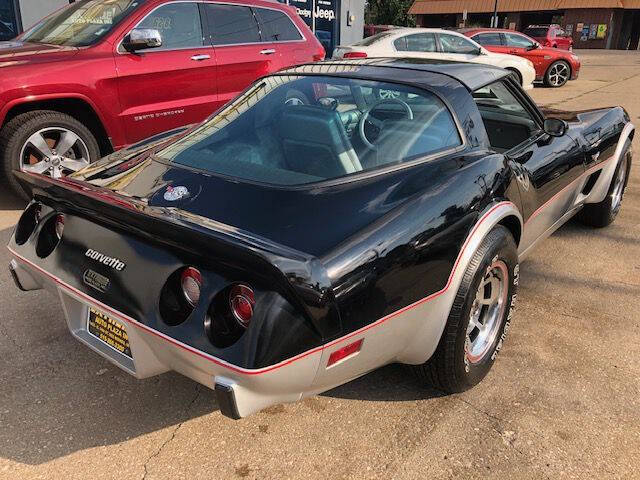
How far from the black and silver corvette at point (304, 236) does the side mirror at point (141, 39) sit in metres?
2.01

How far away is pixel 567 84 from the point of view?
15.9m

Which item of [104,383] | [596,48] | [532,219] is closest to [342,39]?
[532,219]

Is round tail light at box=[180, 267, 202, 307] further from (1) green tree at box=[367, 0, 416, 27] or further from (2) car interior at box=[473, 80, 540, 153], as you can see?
(1) green tree at box=[367, 0, 416, 27]

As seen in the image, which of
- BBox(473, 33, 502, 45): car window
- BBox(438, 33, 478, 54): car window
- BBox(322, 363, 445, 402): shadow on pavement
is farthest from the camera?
BBox(473, 33, 502, 45): car window

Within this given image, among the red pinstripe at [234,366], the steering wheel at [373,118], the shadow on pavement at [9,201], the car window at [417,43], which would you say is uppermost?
the steering wheel at [373,118]

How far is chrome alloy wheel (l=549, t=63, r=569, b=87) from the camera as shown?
1487cm

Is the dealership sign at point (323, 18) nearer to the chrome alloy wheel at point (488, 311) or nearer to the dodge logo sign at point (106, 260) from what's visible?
the chrome alloy wheel at point (488, 311)

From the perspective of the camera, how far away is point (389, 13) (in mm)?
46625

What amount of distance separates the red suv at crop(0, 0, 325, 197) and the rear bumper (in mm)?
2837

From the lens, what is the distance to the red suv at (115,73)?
4551mm

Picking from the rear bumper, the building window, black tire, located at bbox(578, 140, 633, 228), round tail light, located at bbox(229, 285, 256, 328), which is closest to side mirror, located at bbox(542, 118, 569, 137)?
black tire, located at bbox(578, 140, 633, 228)

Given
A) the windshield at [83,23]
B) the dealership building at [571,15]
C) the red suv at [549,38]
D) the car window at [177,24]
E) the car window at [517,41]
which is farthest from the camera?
the dealership building at [571,15]

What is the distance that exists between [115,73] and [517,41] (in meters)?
12.5

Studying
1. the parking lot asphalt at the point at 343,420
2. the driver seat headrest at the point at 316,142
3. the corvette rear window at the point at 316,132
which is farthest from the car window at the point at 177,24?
the parking lot asphalt at the point at 343,420
